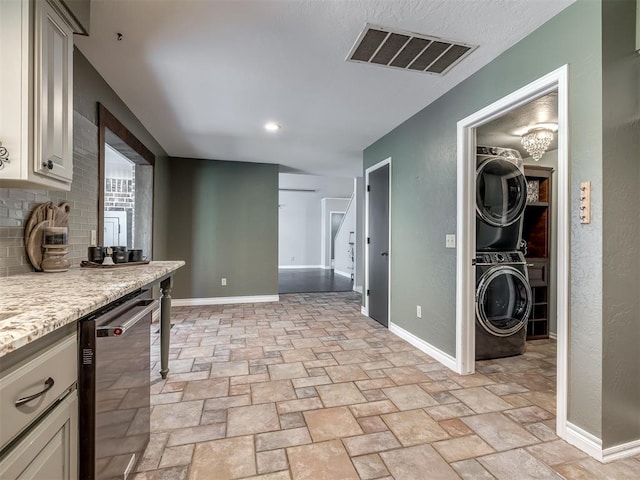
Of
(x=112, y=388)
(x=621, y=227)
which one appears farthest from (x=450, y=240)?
(x=112, y=388)

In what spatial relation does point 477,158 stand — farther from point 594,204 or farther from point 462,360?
point 462,360

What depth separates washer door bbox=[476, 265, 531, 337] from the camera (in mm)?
2771

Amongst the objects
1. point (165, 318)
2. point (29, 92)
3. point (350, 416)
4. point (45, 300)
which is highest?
point (29, 92)

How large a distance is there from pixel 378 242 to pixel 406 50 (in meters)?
2.40

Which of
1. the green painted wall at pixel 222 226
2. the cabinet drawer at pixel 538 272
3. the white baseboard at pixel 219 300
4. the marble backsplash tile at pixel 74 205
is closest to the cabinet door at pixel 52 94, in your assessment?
the marble backsplash tile at pixel 74 205

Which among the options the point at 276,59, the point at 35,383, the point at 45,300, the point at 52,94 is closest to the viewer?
the point at 35,383

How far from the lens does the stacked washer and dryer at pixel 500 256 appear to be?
111 inches

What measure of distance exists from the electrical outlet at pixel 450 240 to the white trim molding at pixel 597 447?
138 centimetres

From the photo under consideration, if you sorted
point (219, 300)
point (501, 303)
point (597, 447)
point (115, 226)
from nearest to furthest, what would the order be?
1. point (597, 447)
2. point (501, 303)
3. point (115, 226)
4. point (219, 300)

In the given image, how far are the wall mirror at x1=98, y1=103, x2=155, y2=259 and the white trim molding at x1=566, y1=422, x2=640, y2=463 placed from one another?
→ 3.32 m

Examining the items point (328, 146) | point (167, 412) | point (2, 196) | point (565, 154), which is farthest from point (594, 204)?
point (328, 146)

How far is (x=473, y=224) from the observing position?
8.39ft

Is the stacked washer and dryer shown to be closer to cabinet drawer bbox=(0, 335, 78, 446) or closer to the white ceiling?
the white ceiling

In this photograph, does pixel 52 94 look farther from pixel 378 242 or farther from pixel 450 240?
pixel 378 242
